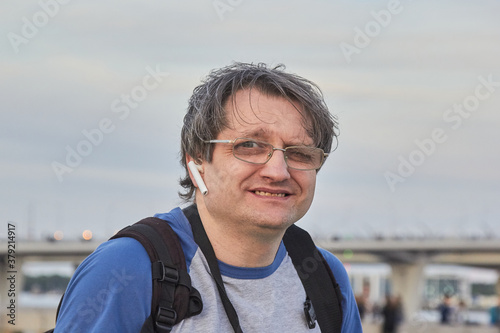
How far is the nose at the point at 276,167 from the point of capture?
9.79 feet

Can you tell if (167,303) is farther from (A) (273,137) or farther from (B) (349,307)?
(B) (349,307)

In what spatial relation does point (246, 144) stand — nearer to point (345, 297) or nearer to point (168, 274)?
point (168, 274)

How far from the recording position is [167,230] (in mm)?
2967

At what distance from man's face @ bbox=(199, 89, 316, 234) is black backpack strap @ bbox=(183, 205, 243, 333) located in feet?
0.26

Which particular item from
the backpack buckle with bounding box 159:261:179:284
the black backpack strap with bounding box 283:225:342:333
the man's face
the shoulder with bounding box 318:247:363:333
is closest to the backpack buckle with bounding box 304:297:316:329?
the black backpack strap with bounding box 283:225:342:333

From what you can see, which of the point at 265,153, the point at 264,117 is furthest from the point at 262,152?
the point at 264,117

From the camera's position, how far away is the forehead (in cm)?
304

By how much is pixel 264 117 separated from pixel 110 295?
876mm

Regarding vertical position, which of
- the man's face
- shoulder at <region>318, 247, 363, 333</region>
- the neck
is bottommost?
shoulder at <region>318, 247, 363, 333</region>

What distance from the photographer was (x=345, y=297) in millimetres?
3361

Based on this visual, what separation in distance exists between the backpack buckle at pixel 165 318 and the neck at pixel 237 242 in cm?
39

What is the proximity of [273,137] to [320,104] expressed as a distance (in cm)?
31

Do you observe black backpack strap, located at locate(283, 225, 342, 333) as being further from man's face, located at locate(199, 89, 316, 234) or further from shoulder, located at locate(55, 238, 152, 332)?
shoulder, located at locate(55, 238, 152, 332)

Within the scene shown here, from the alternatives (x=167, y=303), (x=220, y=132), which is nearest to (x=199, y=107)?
(x=220, y=132)
